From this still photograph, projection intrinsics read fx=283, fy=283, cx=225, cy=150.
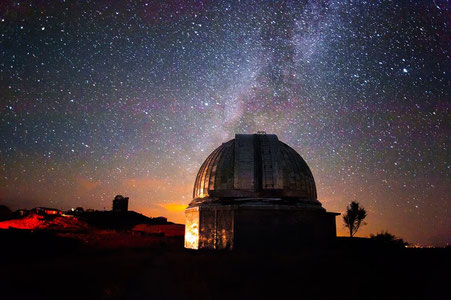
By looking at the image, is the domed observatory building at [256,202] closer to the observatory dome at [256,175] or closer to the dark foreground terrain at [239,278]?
the observatory dome at [256,175]

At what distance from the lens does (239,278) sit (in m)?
9.34

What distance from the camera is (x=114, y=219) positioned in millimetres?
51219

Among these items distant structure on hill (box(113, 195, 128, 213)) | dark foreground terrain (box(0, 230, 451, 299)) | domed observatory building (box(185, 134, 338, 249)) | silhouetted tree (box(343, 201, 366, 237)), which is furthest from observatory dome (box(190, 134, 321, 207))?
distant structure on hill (box(113, 195, 128, 213))

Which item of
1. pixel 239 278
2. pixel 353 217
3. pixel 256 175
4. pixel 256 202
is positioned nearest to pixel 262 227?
pixel 256 202

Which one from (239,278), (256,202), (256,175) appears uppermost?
(256,175)

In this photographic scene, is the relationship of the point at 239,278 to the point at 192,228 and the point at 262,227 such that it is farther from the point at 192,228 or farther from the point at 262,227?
the point at 192,228

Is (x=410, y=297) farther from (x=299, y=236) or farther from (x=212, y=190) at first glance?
(x=212, y=190)

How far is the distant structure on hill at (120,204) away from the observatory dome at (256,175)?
44.0 meters

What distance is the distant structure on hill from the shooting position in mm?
56938

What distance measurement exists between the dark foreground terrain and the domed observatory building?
924 millimetres

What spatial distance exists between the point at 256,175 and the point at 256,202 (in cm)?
179

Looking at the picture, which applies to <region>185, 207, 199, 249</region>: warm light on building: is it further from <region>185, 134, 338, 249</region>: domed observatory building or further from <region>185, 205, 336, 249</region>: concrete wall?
<region>185, 205, 336, 249</region>: concrete wall

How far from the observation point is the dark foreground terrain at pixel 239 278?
791 centimetres

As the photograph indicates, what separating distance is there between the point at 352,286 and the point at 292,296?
237 centimetres
